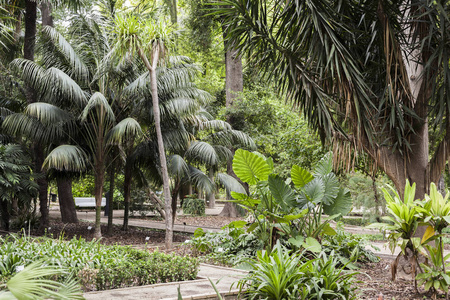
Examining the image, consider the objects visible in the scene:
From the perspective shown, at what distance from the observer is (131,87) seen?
1241 centimetres

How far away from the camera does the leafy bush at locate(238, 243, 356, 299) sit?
16.0ft

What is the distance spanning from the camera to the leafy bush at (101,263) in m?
6.00

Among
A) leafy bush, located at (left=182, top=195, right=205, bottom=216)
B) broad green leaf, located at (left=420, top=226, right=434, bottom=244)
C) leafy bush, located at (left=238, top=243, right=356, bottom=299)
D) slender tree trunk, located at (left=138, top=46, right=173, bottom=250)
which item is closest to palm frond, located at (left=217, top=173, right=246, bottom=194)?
slender tree trunk, located at (left=138, top=46, right=173, bottom=250)

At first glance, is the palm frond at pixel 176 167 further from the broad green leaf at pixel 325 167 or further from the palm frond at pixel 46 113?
the broad green leaf at pixel 325 167

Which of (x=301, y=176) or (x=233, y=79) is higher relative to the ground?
(x=233, y=79)

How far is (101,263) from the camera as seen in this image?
616cm

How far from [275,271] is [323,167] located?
3200mm

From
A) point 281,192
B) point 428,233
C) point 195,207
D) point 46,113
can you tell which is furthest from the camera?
point 195,207

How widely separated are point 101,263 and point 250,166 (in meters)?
2.85

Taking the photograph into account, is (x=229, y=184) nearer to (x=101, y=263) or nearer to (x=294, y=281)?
(x=101, y=263)

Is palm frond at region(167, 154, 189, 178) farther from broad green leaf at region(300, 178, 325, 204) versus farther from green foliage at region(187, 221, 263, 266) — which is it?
broad green leaf at region(300, 178, 325, 204)

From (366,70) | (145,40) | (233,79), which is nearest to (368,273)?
(366,70)

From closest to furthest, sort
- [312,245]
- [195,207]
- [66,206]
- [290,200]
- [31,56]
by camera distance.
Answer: [312,245], [290,200], [31,56], [66,206], [195,207]

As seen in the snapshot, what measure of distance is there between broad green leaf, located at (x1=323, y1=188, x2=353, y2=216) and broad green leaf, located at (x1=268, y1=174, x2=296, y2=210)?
30.0 inches
